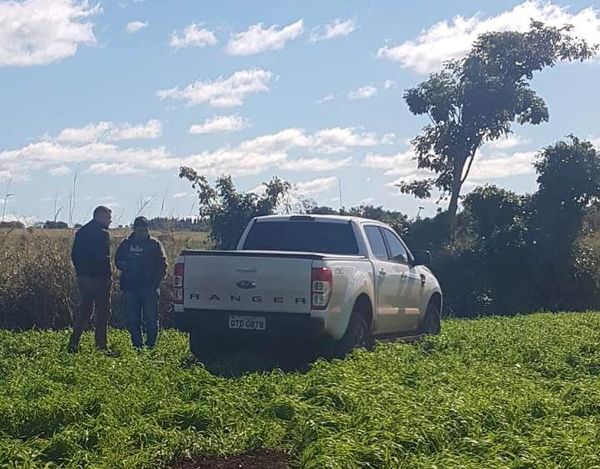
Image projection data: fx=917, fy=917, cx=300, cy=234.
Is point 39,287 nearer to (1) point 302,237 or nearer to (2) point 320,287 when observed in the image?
(1) point 302,237

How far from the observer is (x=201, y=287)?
10.8m

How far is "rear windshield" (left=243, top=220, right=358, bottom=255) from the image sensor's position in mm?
11922

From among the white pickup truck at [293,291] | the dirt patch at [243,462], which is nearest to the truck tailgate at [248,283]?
the white pickup truck at [293,291]

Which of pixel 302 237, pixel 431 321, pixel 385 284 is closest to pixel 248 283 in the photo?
pixel 302 237

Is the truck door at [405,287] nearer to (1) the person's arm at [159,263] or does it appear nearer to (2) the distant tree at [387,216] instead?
(1) the person's arm at [159,263]

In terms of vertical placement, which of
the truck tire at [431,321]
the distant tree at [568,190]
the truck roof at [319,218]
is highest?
the distant tree at [568,190]

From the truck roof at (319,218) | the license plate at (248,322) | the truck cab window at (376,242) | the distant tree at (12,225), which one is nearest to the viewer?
the license plate at (248,322)

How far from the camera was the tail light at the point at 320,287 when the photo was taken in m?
10.3

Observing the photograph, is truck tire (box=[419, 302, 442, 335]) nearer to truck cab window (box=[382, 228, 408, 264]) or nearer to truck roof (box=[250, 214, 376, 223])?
truck cab window (box=[382, 228, 408, 264])

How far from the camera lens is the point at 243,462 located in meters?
6.40

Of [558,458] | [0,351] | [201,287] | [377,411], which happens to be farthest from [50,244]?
[558,458]

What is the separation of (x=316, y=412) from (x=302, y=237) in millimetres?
4990

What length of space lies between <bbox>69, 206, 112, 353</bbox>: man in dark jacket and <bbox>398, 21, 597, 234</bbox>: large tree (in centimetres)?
2141

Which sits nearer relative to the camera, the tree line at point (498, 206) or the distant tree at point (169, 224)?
the distant tree at point (169, 224)
